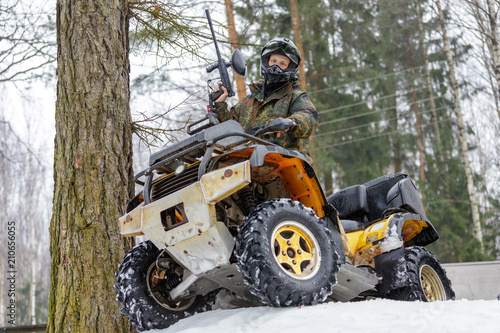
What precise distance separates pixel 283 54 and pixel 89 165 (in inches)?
78.4

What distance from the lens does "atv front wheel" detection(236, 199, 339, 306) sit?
130 inches

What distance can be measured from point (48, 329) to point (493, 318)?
3491 mm

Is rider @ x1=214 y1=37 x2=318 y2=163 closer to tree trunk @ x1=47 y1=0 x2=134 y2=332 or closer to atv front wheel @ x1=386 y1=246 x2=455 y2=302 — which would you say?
tree trunk @ x1=47 y1=0 x2=134 y2=332

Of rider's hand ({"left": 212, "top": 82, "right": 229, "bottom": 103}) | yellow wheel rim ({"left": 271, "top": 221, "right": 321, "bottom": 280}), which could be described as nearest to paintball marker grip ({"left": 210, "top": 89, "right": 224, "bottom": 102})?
rider's hand ({"left": 212, "top": 82, "right": 229, "bottom": 103})

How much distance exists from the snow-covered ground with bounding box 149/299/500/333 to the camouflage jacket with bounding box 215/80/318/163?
143 centimetres

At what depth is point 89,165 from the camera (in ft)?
14.8

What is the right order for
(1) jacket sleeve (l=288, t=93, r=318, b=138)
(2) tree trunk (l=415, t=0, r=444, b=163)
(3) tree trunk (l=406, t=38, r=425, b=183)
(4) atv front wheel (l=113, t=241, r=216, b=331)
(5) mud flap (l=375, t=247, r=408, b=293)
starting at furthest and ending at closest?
(2) tree trunk (l=415, t=0, r=444, b=163) < (3) tree trunk (l=406, t=38, r=425, b=183) < (5) mud flap (l=375, t=247, r=408, b=293) < (1) jacket sleeve (l=288, t=93, r=318, b=138) < (4) atv front wheel (l=113, t=241, r=216, b=331)

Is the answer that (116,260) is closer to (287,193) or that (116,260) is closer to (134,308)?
(134,308)

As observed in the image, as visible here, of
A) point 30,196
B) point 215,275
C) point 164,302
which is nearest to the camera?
point 215,275

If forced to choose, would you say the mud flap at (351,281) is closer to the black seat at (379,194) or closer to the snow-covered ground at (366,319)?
the snow-covered ground at (366,319)

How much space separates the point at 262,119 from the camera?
454cm

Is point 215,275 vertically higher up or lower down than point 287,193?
lower down

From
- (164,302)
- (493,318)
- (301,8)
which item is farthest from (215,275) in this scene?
(301,8)

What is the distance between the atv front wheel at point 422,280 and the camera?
15.2ft
